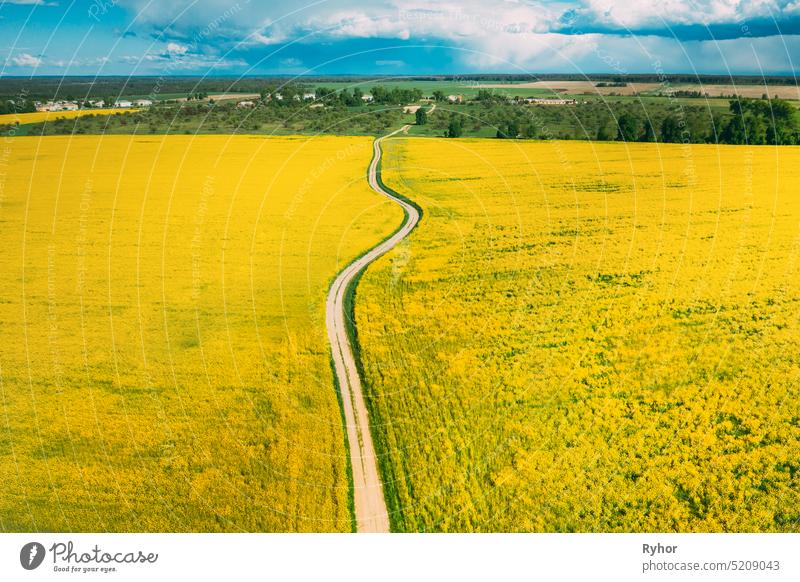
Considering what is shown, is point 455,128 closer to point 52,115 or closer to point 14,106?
point 52,115

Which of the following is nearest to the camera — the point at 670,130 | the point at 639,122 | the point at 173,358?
the point at 173,358

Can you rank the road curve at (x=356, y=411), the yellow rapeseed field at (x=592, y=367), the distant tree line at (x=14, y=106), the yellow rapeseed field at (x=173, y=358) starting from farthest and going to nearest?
the distant tree line at (x=14, y=106)
the yellow rapeseed field at (x=173, y=358)
the road curve at (x=356, y=411)
the yellow rapeseed field at (x=592, y=367)

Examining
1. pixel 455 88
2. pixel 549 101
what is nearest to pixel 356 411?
pixel 549 101

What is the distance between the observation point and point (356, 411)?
21.5 m

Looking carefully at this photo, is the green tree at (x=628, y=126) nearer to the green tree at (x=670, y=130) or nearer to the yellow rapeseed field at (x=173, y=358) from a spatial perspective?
the green tree at (x=670, y=130)

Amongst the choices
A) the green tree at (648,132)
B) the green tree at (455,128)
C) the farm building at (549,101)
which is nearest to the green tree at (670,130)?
the green tree at (648,132)

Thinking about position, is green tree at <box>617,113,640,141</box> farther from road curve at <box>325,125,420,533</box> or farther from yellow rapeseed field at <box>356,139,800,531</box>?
road curve at <box>325,125,420,533</box>

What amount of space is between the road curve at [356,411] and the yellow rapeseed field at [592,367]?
21.5 inches

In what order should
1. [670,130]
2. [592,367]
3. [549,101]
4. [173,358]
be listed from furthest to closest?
[549,101], [670,130], [173,358], [592,367]

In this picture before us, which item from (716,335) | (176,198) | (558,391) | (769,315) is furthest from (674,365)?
(176,198)

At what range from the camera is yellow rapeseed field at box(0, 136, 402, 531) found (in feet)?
56.8

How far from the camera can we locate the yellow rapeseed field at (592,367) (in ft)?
55.4

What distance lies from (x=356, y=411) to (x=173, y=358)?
33.0 ft

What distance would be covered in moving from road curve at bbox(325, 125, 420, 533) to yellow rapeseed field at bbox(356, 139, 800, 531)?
55 centimetres
